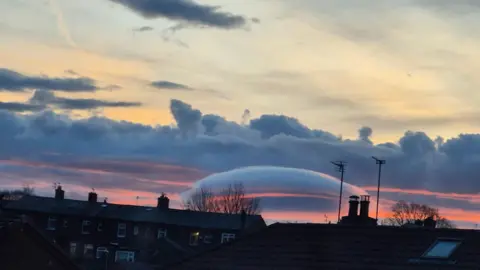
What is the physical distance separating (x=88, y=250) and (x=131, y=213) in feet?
22.6

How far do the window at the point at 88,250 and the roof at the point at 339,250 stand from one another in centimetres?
6330

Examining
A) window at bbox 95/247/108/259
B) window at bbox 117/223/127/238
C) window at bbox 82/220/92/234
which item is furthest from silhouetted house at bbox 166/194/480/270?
window at bbox 82/220/92/234

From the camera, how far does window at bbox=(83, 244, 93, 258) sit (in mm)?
100312

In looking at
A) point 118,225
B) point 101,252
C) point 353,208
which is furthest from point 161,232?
point 353,208

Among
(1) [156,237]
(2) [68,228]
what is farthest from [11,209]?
(1) [156,237]

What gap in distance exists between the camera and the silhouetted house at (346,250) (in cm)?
3441

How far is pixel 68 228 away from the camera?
10350 cm

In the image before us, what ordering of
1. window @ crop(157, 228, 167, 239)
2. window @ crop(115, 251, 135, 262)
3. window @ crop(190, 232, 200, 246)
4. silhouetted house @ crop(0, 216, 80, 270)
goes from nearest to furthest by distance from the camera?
silhouetted house @ crop(0, 216, 80, 270)
window @ crop(115, 251, 135, 262)
window @ crop(190, 232, 200, 246)
window @ crop(157, 228, 167, 239)

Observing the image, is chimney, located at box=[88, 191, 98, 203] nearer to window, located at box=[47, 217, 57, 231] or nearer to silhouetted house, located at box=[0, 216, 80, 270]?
window, located at box=[47, 217, 57, 231]

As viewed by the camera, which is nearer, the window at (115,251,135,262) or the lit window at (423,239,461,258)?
the lit window at (423,239,461,258)

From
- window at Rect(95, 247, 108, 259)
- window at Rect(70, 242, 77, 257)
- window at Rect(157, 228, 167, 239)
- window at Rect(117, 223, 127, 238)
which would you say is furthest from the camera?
window at Rect(117, 223, 127, 238)

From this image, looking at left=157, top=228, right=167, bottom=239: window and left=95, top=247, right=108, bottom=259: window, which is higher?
left=157, top=228, right=167, bottom=239: window

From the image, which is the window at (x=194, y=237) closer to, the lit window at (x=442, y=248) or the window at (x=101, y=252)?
the window at (x=101, y=252)

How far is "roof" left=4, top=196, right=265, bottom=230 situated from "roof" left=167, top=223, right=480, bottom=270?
56.2 m
